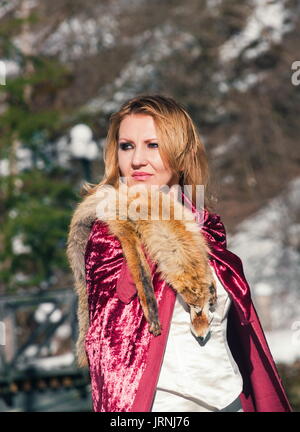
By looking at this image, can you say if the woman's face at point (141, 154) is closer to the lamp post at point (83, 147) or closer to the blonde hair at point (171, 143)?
the blonde hair at point (171, 143)

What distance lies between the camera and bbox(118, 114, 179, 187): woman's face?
109 inches

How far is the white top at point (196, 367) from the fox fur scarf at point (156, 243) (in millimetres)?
67

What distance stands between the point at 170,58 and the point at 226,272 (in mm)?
17929

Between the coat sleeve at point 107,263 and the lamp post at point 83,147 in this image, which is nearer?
the coat sleeve at point 107,263

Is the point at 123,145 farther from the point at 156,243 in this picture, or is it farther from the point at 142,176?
the point at 156,243

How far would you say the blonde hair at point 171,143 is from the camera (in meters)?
2.80

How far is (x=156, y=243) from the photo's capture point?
251 cm

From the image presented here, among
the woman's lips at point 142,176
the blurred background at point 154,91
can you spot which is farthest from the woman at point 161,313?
the blurred background at point 154,91

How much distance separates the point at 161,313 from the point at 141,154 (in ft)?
2.06

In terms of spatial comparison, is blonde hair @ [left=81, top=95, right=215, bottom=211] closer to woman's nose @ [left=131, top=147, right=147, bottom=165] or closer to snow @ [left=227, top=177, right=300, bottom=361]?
woman's nose @ [left=131, top=147, right=147, bottom=165]

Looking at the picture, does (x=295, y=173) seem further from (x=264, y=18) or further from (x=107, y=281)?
(x=107, y=281)

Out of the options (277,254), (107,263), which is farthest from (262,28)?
(107,263)

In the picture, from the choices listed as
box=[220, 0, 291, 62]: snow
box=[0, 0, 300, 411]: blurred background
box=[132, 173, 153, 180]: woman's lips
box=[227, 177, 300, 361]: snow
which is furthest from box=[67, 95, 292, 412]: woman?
box=[220, 0, 291, 62]: snow

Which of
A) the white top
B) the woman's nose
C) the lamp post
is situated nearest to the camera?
the white top
